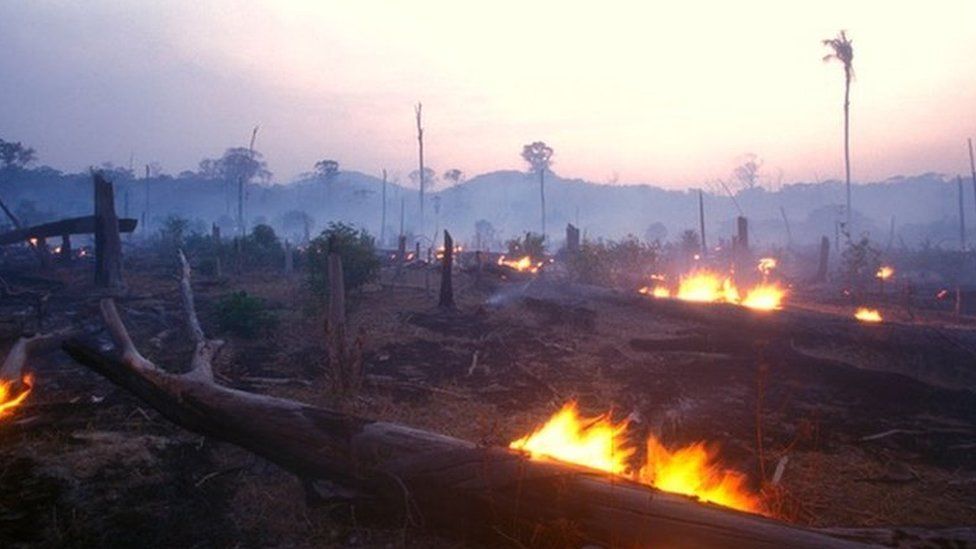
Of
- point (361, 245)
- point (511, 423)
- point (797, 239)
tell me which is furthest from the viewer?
point (797, 239)

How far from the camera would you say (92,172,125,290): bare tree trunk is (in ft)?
53.9

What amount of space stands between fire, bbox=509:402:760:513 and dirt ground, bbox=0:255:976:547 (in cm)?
28

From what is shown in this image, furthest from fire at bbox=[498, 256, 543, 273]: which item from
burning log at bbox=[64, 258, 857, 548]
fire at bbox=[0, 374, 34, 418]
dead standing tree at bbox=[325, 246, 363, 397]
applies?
burning log at bbox=[64, 258, 857, 548]

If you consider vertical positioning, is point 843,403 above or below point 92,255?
below

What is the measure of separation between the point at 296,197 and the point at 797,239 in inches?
3746

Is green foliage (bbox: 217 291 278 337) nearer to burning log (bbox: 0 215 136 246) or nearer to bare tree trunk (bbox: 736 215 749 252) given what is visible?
burning log (bbox: 0 215 136 246)

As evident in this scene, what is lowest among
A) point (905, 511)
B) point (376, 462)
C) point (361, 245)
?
point (905, 511)

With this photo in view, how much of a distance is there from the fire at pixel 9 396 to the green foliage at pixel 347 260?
7864 millimetres

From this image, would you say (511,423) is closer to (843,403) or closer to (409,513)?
(409,513)

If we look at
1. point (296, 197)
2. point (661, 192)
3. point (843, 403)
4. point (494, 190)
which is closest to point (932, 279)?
point (843, 403)

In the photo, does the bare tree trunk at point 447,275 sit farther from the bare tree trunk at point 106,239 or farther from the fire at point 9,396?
the bare tree trunk at point 106,239

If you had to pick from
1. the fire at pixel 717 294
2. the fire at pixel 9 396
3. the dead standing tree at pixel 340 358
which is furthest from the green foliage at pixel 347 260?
the fire at pixel 717 294

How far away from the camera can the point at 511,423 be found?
24.2 feet

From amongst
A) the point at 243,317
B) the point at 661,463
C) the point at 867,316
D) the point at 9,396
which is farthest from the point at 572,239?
the point at 9,396
